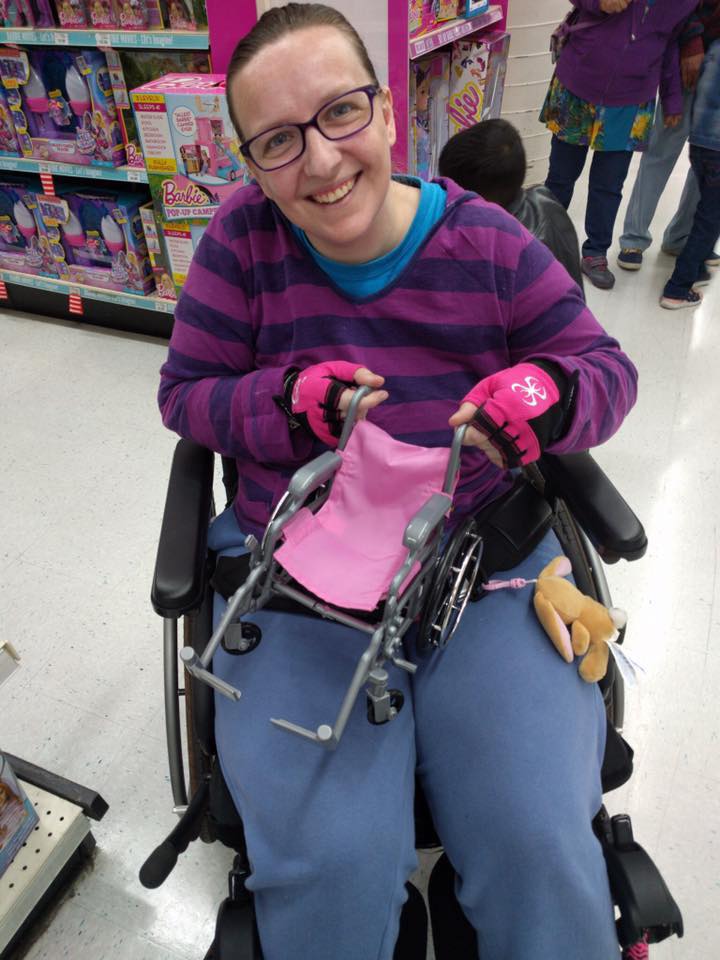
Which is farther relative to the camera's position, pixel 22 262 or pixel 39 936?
pixel 22 262

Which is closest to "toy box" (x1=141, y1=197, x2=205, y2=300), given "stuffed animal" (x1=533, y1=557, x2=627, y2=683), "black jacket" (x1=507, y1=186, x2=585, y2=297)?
"black jacket" (x1=507, y1=186, x2=585, y2=297)

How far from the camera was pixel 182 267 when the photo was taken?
89.4 inches

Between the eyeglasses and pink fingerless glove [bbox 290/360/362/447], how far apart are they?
25cm

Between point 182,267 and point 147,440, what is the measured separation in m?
0.63

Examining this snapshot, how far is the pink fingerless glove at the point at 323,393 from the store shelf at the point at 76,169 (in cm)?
166

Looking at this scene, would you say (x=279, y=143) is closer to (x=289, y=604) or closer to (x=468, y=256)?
(x=468, y=256)

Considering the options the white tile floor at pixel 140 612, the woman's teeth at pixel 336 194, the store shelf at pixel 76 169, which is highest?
the woman's teeth at pixel 336 194

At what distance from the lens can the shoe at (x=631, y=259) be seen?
9.49 feet

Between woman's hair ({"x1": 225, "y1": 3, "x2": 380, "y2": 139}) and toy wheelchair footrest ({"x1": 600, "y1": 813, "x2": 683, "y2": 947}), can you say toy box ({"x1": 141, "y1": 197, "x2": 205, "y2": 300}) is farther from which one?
toy wheelchair footrest ({"x1": 600, "y1": 813, "x2": 683, "y2": 947})

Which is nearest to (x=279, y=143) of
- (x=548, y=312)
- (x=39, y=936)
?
(x=548, y=312)

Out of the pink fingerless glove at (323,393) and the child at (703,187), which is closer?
the pink fingerless glove at (323,393)

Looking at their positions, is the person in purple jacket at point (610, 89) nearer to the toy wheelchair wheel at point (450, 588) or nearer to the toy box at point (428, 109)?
the toy box at point (428, 109)

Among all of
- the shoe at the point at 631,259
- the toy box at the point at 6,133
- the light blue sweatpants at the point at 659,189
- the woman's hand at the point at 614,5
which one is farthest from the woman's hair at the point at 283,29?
the shoe at the point at 631,259

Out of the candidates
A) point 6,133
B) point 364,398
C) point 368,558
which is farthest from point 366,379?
point 6,133
